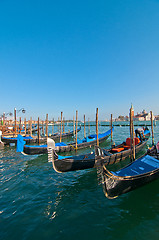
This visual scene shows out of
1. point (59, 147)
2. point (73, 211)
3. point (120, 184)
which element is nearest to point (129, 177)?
point (120, 184)

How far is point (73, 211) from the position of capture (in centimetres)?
452

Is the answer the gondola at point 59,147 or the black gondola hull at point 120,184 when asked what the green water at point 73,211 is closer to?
the black gondola hull at point 120,184

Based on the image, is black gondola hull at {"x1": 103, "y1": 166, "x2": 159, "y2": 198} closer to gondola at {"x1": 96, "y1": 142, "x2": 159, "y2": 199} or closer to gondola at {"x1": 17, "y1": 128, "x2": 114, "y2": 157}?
gondola at {"x1": 96, "y1": 142, "x2": 159, "y2": 199}

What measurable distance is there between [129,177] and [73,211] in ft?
7.82

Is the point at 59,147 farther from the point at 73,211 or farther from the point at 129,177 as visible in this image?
the point at 129,177

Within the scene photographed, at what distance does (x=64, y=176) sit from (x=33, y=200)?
256 centimetres

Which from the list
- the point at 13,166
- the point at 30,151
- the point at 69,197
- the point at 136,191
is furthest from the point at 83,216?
the point at 30,151

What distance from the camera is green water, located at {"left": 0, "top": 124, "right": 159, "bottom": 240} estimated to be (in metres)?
3.65

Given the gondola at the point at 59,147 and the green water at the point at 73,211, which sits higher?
the gondola at the point at 59,147

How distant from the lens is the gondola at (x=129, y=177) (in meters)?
4.62

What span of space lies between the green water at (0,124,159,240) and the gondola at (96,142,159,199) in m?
0.52

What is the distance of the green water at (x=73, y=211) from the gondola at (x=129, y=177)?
522 mm

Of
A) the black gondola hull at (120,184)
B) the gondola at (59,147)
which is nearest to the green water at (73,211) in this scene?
the black gondola hull at (120,184)

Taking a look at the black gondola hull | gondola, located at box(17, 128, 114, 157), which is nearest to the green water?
the black gondola hull
